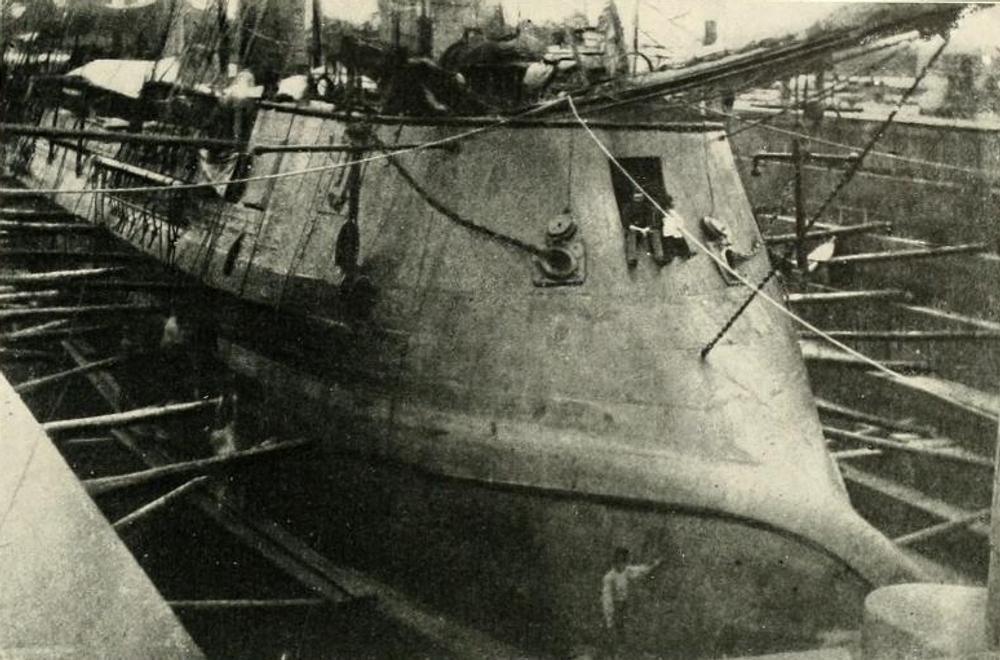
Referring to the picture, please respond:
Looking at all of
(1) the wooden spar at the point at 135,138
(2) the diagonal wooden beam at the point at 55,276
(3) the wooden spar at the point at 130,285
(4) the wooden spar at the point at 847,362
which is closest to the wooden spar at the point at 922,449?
(4) the wooden spar at the point at 847,362

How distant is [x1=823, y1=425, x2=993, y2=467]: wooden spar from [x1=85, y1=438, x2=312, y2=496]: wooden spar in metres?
6.03

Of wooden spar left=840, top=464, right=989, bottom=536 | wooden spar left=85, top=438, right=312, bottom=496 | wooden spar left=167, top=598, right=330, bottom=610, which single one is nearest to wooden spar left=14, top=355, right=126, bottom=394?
wooden spar left=85, top=438, right=312, bottom=496

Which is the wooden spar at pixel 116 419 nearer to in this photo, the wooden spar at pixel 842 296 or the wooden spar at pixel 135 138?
the wooden spar at pixel 135 138

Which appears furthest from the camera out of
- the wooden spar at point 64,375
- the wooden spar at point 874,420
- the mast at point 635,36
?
the wooden spar at point 874,420

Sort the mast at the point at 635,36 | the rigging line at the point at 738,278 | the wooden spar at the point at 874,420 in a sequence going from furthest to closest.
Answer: the wooden spar at the point at 874,420
the mast at the point at 635,36
the rigging line at the point at 738,278

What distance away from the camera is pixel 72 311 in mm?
10289

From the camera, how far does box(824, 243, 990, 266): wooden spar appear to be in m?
11.2

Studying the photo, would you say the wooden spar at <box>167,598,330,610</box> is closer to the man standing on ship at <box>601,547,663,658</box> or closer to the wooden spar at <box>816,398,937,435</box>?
the man standing on ship at <box>601,547,663,658</box>

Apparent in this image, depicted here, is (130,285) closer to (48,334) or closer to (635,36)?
(48,334)

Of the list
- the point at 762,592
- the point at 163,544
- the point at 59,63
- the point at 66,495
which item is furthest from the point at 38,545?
the point at 59,63

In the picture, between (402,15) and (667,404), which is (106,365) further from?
(667,404)

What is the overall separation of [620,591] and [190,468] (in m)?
3.96

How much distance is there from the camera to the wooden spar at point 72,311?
1023 cm

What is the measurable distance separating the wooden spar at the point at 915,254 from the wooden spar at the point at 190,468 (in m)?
7.74
